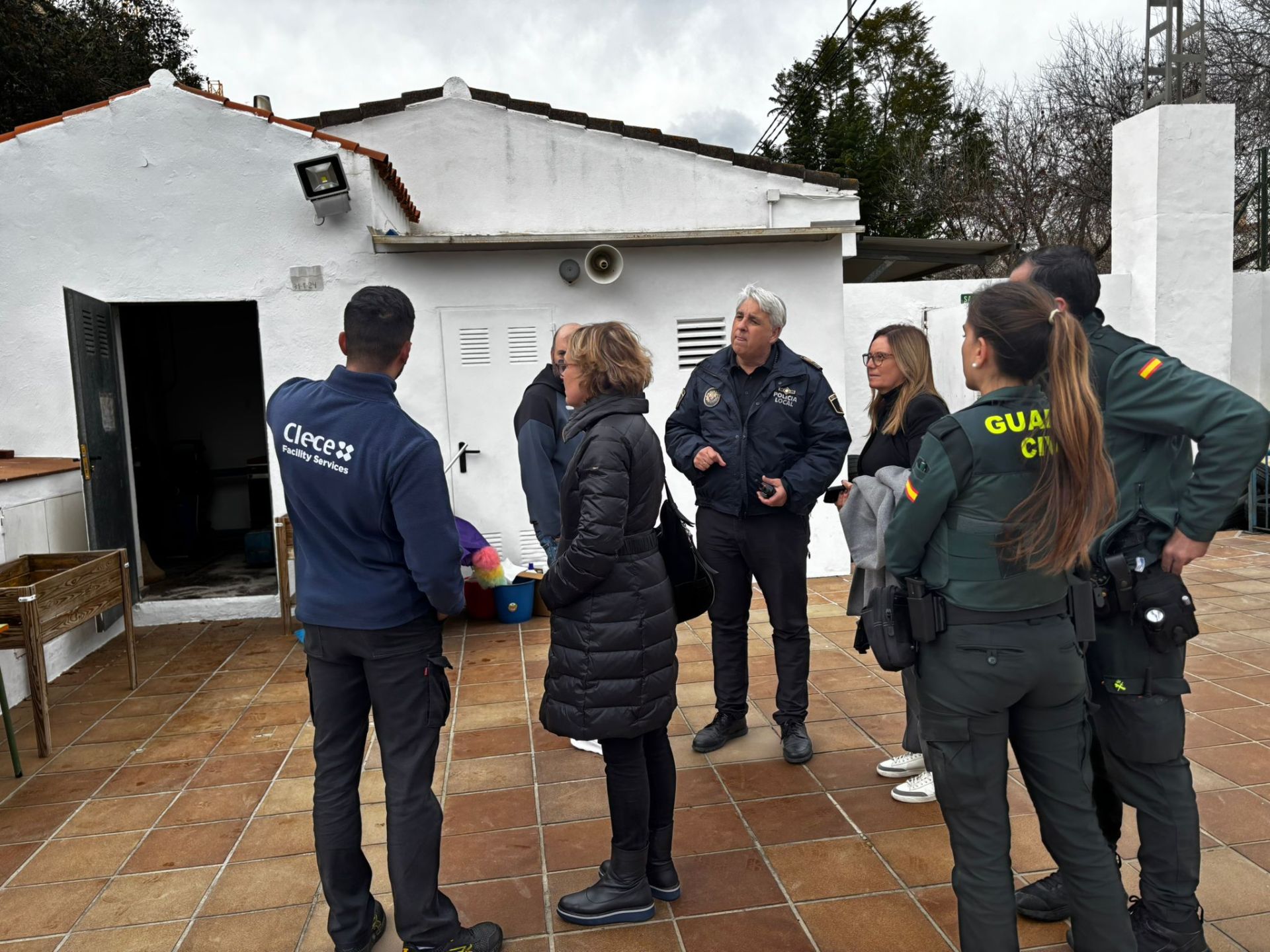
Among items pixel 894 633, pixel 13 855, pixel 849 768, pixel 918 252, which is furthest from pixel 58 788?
pixel 918 252

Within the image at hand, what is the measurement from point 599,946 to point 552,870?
46 centimetres

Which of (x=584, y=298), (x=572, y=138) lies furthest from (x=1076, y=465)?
(x=572, y=138)

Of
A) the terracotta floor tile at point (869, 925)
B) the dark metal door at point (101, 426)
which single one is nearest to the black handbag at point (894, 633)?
the terracotta floor tile at point (869, 925)

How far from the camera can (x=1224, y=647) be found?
5.14 m

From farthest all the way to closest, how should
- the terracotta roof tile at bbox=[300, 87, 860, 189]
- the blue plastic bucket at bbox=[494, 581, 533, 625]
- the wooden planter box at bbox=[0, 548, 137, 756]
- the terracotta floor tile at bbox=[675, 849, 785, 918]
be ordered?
the terracotta roof tile at bbox=[300, 87, 860, 189] → the blue plastic bucket at bbox=[494, 581, 533, 625] → the wooden planter box at bbox=[0, 548, 137, 756] → the terracotta floor tile at bbox=[675, 849, 785, 918]

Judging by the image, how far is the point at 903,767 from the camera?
362 centimetres

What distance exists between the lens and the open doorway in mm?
9016

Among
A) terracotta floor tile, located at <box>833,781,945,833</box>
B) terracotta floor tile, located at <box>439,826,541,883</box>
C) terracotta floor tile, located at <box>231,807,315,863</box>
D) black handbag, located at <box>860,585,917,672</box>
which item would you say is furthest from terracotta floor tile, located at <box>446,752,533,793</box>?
black handbag, located at <box>860,585,917,672</box>

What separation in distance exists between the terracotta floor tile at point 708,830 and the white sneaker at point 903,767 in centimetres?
69

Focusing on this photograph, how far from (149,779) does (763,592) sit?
9.45ft

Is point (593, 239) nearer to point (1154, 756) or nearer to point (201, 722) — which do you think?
point (201, 722)

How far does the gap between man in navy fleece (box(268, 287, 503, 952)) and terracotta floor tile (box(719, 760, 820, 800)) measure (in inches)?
55.0

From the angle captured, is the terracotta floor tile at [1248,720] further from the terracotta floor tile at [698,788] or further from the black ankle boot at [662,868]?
the black ankle boot at [662,868]

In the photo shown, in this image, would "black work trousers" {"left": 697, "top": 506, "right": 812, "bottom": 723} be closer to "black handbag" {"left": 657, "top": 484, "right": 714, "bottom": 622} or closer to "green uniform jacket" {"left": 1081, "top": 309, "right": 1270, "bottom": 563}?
"black handbag" {"left": 657, "top": 484, "right": 714, "bottom": 622}
